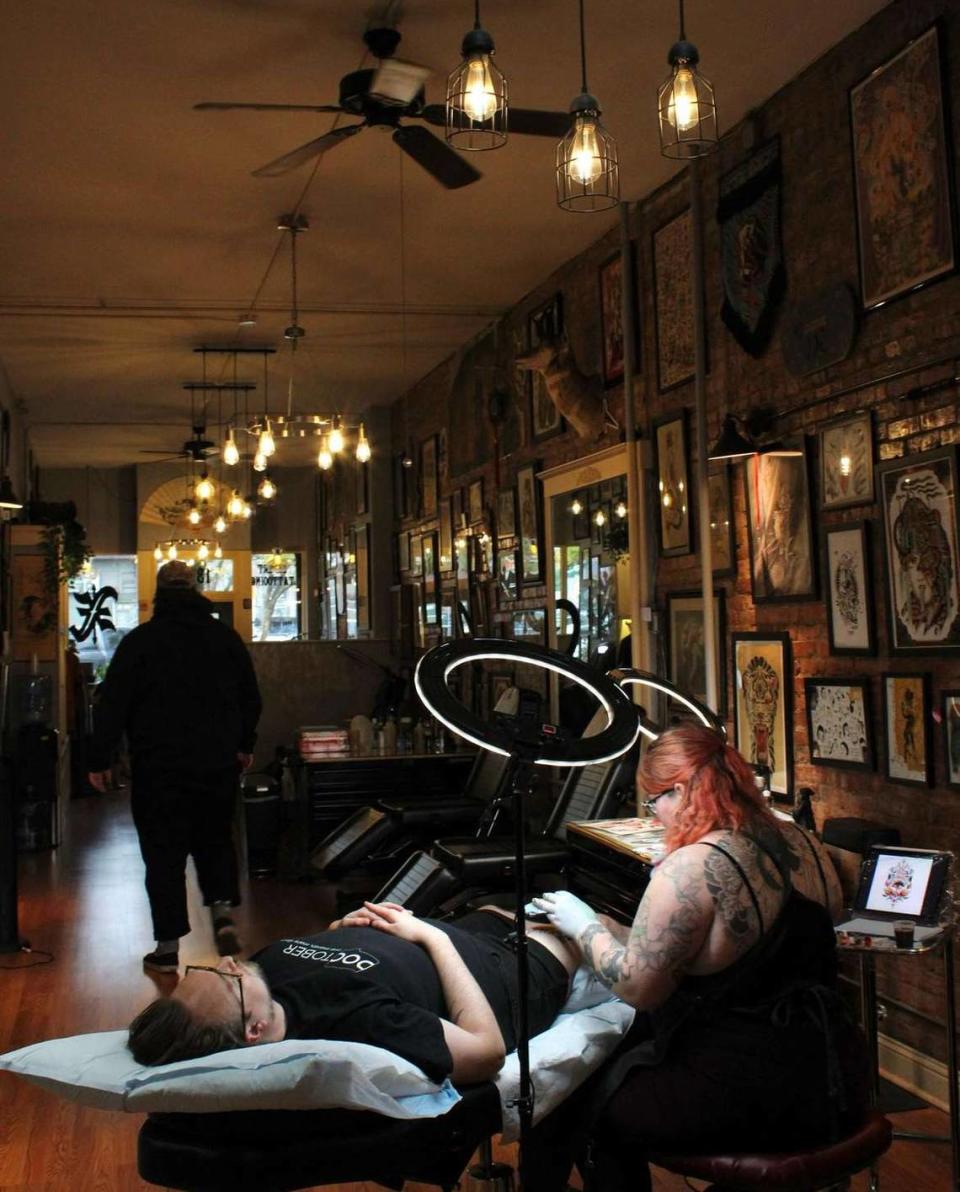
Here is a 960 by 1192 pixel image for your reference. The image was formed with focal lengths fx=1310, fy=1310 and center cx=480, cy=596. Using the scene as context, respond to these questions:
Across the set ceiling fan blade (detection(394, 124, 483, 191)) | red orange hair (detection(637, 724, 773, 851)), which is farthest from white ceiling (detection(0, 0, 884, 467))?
red orange hair (detection(637, 724, 773, 851))

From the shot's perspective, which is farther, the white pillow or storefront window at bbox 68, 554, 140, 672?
storefront window at bbox 68, 554, 140, 672

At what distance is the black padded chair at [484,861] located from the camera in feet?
18.7

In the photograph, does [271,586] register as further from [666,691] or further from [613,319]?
[666,691]

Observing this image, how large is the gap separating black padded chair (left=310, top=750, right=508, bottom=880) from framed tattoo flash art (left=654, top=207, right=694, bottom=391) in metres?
2.36

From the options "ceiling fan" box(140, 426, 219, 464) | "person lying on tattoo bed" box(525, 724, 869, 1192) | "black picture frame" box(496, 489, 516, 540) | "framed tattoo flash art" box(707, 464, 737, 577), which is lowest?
"person lying on tattoo bed" box(525, 724, 869, 1192)

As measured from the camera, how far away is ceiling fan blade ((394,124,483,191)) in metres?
4.62

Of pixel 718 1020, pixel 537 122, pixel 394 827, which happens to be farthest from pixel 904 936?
pixel 394 827

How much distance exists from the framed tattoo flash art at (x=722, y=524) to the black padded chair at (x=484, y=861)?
3.42 feet

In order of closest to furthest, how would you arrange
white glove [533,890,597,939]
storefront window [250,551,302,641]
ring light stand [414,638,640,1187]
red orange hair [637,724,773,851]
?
1. ring light stand [414,638,640,1187]
2. red orange hair [637,724,773,851]
3. white glove [533,890,597,939]
4. storefront window [250,551,302,641]

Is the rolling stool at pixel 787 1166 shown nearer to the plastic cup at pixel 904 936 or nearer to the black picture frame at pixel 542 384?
the plastic cup at pixel 904 936

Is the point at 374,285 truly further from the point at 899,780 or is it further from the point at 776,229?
the point at 899,780

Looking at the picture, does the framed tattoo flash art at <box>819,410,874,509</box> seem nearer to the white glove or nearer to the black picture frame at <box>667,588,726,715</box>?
the black picture frame at <box>667,588,726,715</box>

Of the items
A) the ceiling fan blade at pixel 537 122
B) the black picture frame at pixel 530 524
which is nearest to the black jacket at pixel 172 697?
the black picture frame at pixel 530 524

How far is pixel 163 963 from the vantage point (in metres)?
5.97
